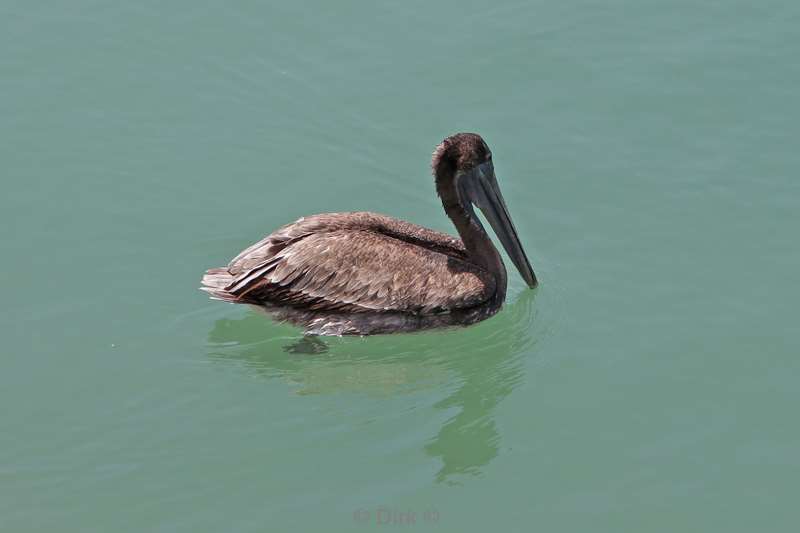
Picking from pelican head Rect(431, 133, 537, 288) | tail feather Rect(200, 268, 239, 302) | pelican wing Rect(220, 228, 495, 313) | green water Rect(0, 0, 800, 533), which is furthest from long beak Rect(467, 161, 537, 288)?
tail feather Rect(200, 268, 239, 302)

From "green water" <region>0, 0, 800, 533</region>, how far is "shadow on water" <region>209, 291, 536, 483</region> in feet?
0.09

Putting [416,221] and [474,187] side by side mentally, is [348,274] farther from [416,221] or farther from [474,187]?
[416,221]

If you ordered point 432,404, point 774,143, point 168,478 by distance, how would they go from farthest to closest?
point 774,143, point 432,404, point 168,478

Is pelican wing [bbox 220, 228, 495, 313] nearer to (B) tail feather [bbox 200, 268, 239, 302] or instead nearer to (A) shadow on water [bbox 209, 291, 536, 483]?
(B) tail feather [bbox 200, 268, 239, 302]

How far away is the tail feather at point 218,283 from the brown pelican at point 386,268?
0.01 m

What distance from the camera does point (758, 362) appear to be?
1011cm

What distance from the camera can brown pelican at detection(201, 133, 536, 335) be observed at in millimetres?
10562

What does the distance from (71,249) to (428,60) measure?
4.47 metres

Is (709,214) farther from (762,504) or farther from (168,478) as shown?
(168,478)

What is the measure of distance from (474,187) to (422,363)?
1.66m

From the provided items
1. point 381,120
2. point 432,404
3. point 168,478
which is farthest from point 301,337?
point 381,120

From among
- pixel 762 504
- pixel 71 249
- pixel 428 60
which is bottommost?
pixel 762 504

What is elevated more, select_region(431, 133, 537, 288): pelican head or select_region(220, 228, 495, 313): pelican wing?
select_region(431, 133, 537, 288): pelican head

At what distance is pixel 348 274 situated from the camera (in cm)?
1066
